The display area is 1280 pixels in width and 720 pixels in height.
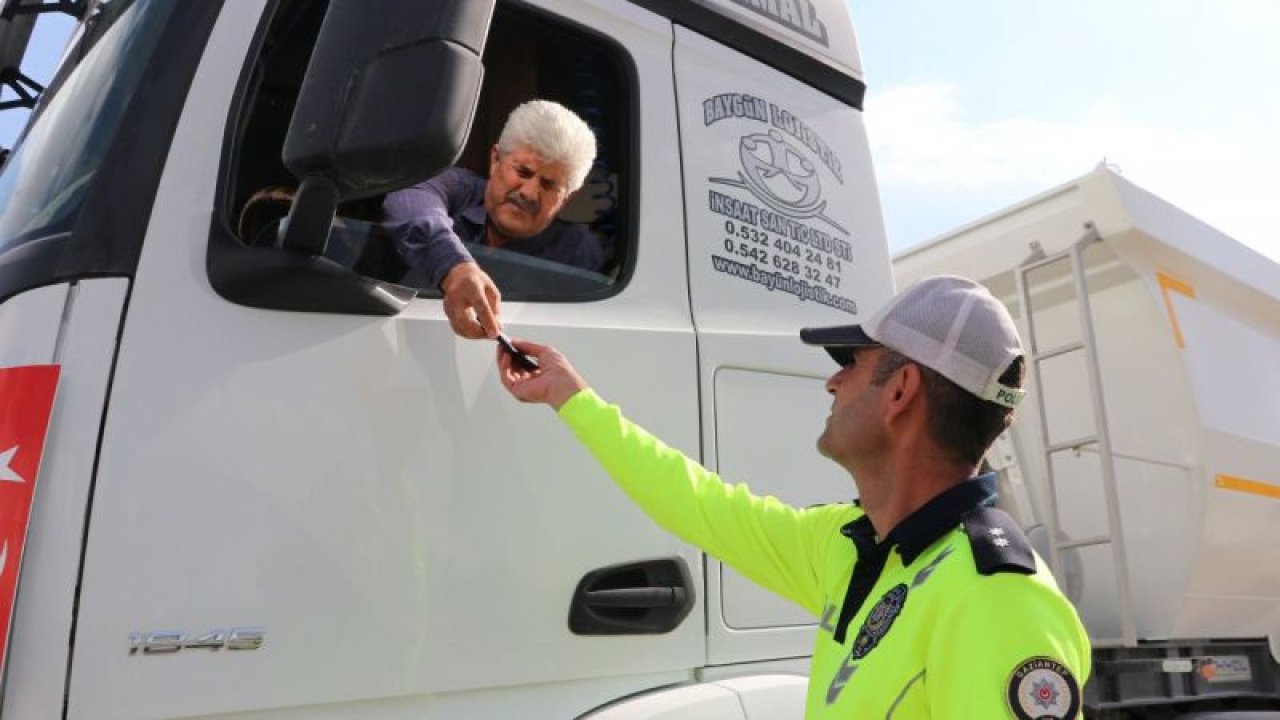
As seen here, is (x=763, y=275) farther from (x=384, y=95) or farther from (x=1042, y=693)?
(x=1042, y=693)

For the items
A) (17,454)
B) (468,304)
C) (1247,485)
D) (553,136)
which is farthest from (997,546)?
(1247,485)

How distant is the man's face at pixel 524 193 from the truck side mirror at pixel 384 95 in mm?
558

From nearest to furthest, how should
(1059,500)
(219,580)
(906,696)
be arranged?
(906,696) < (219,580) < (1059,500)

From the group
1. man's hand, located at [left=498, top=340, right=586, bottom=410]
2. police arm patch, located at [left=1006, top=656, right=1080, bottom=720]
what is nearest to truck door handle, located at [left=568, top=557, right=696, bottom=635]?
man's hand, located at [left=498, top=340, right=586, bottom=410]

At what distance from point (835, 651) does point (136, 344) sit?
104 cm

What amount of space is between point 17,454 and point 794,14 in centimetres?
189

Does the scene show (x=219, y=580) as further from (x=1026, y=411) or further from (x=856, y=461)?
(x=1026, y=411)

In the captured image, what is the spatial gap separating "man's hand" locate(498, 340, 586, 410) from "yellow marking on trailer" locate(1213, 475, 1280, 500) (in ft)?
8.86

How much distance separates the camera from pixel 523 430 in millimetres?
1784

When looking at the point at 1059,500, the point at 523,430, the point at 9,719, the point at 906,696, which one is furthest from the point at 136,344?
the point at 1059,500

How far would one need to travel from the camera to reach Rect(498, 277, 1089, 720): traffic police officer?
1.19 m

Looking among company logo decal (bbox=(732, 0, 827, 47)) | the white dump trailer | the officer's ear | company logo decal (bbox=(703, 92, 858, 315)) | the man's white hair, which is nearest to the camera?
the officer's ear

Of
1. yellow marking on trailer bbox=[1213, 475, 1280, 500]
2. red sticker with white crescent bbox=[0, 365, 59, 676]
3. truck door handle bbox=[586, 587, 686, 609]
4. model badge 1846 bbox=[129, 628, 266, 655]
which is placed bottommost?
model badge 1846 bbox=[129, 628, 266, 655]

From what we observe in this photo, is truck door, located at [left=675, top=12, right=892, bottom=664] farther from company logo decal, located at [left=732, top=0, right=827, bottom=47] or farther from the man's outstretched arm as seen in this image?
the man's outstretched arm
